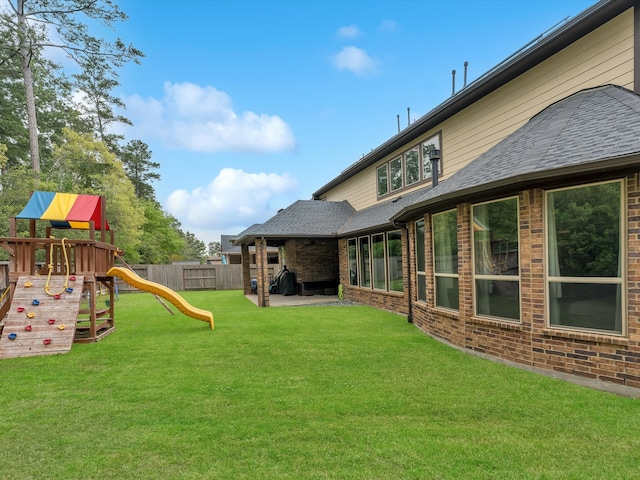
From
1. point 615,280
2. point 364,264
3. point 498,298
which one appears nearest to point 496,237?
point 498,298

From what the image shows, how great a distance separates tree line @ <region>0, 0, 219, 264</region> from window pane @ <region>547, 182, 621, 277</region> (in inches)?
701

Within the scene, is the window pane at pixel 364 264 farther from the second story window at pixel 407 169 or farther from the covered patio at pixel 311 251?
the second story window at pixel 407 169

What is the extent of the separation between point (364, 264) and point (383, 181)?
3.42m

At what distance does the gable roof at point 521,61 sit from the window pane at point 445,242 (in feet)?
12.5

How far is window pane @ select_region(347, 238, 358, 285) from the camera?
13148 mm

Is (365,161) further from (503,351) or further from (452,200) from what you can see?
(503,351)

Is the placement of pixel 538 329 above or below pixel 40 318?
above

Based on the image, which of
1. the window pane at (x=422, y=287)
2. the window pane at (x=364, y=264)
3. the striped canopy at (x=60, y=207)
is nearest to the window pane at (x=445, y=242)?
the window pane at (x=422, y=287)

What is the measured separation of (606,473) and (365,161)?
12.4 meters

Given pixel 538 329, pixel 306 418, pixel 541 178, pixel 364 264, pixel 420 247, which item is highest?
pixel 541 178

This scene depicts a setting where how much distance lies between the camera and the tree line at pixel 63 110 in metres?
15.2

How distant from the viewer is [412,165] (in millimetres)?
11547

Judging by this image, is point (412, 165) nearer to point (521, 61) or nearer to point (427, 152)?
point (427, 152)

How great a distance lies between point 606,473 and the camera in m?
2.59
